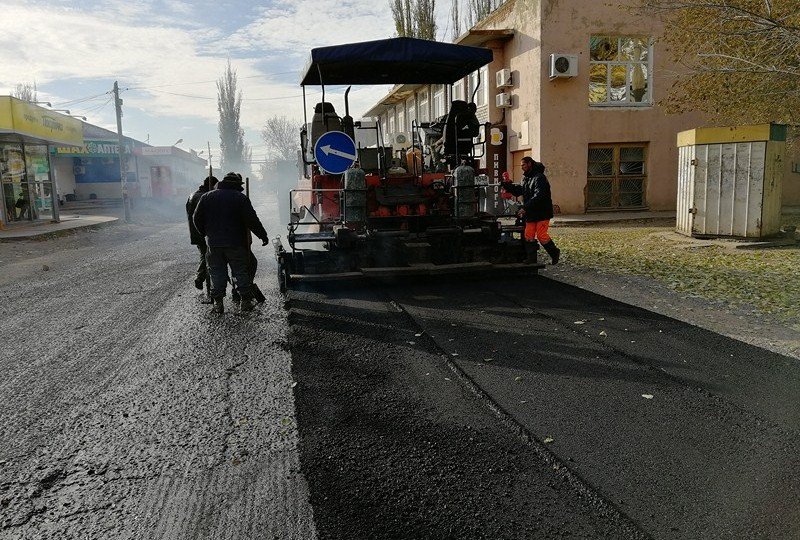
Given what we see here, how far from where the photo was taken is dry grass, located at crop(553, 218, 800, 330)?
7285 mm

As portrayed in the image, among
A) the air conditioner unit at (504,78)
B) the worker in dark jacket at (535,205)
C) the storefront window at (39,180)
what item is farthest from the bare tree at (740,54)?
the storefront window at (39,180)

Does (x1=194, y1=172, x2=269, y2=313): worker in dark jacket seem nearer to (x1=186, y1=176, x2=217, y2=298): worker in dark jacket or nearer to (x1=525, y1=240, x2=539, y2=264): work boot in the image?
(x1=186, y1=176, x2=217, y2=298): worker in dark jacket

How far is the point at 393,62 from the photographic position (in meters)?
8.91

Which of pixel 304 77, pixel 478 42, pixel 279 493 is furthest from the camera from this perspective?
pixel 478 42

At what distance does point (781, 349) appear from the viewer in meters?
5.23

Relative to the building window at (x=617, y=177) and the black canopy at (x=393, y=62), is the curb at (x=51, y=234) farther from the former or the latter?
the building window at (x=617, y=177)

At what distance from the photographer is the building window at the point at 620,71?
18.8 metres

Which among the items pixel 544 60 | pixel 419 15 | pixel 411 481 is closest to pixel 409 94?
pixel 419 15

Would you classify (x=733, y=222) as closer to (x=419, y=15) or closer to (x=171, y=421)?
(x=171, y=421)

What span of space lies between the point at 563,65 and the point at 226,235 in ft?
45.6

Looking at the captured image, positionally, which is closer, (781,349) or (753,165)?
(781,349)

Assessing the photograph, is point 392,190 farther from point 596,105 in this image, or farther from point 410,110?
point 410,110

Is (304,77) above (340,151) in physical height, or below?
above

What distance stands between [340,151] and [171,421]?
5298 millimetres
